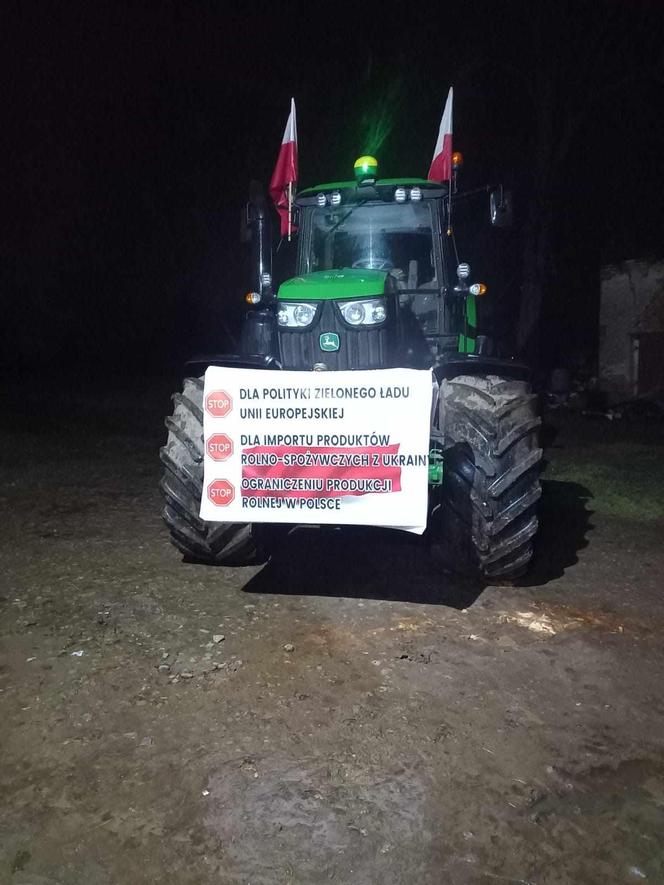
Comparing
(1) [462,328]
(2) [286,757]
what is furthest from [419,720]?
(1) [462,328]

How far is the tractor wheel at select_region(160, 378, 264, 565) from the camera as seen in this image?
16.0 feet

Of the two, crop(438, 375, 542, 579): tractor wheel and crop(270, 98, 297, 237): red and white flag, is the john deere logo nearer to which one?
crop(438, 375, 542, 579): tractor wheel

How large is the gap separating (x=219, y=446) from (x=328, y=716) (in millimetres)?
1778

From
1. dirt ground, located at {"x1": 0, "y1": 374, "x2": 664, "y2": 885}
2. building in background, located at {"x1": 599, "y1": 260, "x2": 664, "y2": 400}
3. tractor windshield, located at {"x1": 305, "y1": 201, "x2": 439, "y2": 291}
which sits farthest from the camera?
building in background, located at {"x1": 599, "y1": 260, "x2": 664, "y2": 400}

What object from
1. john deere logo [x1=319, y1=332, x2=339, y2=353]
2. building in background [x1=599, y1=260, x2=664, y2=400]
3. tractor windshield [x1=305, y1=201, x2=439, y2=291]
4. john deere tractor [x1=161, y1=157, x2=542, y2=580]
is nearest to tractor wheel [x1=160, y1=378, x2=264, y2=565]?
john deere tractor [x1=161, y1=157, x2=542, y2=580]

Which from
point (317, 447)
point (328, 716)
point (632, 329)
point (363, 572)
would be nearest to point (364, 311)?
point (317, 447)

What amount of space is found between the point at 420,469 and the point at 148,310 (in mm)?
32762

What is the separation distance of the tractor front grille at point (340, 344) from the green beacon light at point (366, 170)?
1298mm

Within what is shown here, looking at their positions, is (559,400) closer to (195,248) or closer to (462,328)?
(462,328)

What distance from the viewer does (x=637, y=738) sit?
3291 millimetres

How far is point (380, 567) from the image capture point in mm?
5512

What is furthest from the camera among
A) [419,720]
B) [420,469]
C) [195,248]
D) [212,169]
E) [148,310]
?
[148,310]

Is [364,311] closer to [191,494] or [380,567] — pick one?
[191,494]

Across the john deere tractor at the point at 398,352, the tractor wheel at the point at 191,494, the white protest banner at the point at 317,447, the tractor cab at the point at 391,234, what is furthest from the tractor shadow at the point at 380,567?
the tractor cab at the point at 391,234
